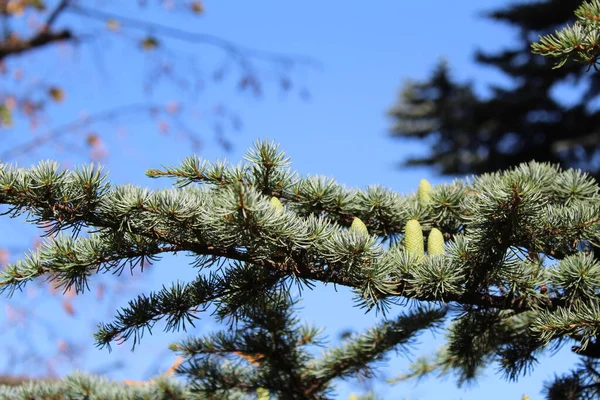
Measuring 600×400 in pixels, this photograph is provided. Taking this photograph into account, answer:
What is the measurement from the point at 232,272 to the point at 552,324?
61 cm

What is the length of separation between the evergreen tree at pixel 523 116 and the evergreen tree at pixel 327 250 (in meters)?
13.4

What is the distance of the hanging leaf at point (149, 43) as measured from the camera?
6.04 m

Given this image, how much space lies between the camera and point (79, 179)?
1.13 m

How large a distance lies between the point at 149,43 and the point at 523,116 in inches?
527

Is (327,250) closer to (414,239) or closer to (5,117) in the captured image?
(414,239)

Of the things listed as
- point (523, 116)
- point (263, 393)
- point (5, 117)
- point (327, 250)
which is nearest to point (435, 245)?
point (327, 250)

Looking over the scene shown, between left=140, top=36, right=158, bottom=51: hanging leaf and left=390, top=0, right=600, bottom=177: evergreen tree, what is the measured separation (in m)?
10.7

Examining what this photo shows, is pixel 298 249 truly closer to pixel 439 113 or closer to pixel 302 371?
pixel 302 371

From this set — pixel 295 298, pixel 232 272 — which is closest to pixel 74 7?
pixel 295 298

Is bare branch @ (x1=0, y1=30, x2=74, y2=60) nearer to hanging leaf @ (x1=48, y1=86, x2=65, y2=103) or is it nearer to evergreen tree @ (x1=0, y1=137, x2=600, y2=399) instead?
hanging leaf @ (x1=48, y1=86, x2=65, y2=103)

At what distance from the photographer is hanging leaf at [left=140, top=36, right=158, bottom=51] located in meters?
6.04

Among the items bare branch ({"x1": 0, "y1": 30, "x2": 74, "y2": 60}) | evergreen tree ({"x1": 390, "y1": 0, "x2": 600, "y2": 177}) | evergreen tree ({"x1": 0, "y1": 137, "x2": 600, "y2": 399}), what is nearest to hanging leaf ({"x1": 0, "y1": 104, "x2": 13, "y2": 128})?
bare branch ({"x1": 0, "y1": 30, "x2": 74, "y2": 60})

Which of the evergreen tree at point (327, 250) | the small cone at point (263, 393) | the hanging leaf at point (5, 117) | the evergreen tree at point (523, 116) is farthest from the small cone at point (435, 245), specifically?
the evergreen tree at point (523, 116)

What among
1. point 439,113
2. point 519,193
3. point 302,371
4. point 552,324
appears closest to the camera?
point 519,193
